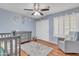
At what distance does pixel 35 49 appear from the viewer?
7.79 feet

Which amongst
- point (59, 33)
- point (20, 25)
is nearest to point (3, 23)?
point (20, 25)

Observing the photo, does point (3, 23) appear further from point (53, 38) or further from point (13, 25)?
point (53, 38)

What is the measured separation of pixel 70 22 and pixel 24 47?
1.24 meters

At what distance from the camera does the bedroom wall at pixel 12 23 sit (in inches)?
70.7

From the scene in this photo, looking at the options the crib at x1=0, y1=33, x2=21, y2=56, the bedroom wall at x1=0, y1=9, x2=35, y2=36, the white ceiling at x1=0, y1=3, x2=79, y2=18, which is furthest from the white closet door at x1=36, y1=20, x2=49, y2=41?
the crib at x1=0, y1=33, x2=21, y2=56

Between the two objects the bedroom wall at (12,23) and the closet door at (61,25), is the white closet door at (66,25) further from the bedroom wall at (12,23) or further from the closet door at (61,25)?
the bedroom wall at (12,23)

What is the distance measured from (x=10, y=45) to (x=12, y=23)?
20.2 inches

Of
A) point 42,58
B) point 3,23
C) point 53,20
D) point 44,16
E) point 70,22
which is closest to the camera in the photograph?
point 42,58

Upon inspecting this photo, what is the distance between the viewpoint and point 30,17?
1.90 metres

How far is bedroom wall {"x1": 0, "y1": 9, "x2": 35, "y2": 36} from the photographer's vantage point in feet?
5.89

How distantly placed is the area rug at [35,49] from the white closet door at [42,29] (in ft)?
0.59

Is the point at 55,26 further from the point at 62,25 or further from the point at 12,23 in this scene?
the point at 12,23

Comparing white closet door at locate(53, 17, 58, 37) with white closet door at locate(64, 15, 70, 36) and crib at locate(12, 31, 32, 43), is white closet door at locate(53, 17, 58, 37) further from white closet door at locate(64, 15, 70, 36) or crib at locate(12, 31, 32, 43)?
crib at locate(12, 31, 32, 43)

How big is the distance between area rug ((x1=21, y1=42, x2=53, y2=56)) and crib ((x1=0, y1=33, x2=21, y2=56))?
147 millimetres
